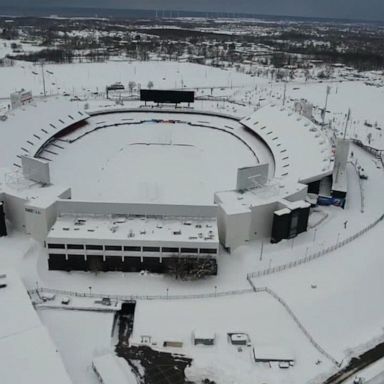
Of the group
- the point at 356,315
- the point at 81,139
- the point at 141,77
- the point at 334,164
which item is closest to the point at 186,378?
the point at 356,315

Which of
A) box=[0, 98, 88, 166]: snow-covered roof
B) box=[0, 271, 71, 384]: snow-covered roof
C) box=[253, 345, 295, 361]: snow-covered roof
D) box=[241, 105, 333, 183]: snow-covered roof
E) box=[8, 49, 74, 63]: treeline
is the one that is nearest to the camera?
→ box=[0, 271, 71, 384]: snow-covered roof

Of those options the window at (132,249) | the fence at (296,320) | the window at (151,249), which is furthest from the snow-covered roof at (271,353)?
the window at (132,249)

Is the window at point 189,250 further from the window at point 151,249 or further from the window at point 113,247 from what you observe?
the window at point 113,247

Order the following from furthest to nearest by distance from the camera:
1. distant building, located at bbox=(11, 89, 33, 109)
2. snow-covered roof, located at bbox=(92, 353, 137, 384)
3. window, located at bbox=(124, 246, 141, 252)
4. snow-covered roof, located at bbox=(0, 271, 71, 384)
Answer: distant building, located at bbox=(11, 89, 33, 109), window, located at bbox=(124, 246, 141, 252), snow-covered roof, located at bbox=(92, 353, 137, 384), snow-covered roof, located at bbox=(0, 271, 71, 384)

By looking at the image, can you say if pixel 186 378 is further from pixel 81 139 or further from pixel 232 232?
pixel 81 139

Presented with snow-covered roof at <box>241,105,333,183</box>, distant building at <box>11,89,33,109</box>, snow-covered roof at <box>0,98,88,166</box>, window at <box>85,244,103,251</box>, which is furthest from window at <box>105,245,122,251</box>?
distant building at <box>11,89,33,109</box>

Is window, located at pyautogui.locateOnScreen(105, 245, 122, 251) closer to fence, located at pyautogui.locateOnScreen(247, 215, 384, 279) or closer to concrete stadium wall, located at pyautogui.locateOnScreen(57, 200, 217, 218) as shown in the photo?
concrete stadium wall, located at pyautogui.locateOnScreen(57, 200, 217, 218)

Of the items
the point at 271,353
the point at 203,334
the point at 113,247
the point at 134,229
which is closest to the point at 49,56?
the point at 134,229
